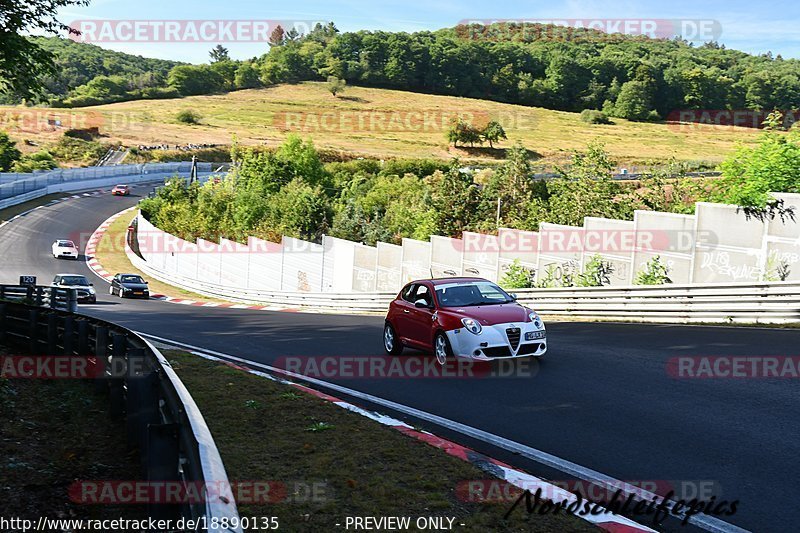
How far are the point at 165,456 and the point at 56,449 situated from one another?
430cm

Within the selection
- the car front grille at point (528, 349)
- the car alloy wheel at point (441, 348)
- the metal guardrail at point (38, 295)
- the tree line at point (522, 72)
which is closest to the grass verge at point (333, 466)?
the car alloy wheel at point (441, 348)

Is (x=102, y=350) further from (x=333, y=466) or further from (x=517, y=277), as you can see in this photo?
(x=517, y=277)

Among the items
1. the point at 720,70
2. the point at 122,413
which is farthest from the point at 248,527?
the point at 720,70

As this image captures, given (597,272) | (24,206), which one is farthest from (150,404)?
(24,206)

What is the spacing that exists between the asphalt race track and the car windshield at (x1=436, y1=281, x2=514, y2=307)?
134cm

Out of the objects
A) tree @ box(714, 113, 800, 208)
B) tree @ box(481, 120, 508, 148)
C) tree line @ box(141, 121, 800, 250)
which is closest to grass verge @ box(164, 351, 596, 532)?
tree line @ box(141, 121, 800, 250)

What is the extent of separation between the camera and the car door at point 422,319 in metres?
14.2

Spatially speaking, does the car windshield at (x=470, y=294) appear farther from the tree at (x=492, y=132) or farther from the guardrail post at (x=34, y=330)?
the tree at (x=492, y=132)

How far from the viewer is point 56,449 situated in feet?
30.1

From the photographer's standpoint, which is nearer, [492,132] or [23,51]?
[23,51]

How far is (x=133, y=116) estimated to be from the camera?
144m

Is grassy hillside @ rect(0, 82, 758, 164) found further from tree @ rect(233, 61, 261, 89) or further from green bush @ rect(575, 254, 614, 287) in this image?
green bush @ rect(575, 254, 614, 287)

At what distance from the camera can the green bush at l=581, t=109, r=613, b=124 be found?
11569cm

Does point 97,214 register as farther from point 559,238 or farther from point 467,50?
point 467,50
